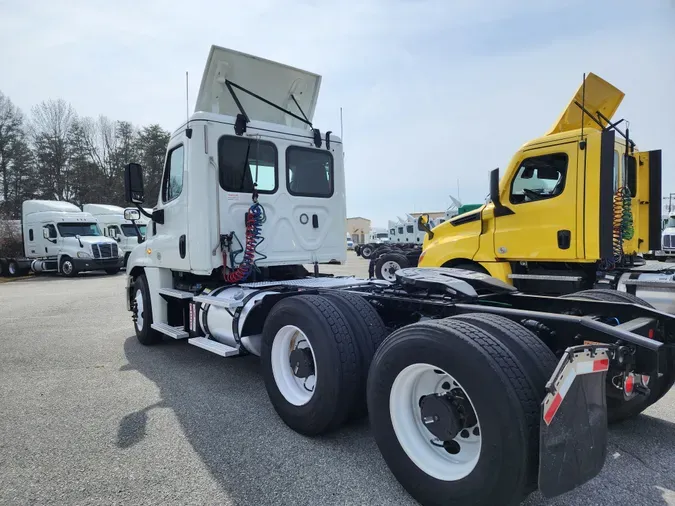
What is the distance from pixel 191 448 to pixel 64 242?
811 inches

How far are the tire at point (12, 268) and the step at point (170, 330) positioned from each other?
20430 mm

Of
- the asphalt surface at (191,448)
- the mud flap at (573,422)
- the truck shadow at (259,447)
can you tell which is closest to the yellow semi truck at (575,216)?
the asphalt surface at (191,448)

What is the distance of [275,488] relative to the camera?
2627 mm

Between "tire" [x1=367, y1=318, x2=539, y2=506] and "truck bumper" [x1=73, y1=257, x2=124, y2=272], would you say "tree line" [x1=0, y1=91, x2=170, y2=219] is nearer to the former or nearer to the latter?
"truck bumper" [x1=73, y1=257, x2=124, y2=272]

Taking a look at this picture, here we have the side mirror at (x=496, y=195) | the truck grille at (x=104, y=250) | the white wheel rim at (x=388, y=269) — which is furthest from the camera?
the truck grille at (x=104, y=250)

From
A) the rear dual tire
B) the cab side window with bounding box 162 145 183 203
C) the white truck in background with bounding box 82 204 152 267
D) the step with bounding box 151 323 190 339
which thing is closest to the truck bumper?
the white truck in background with bounding box 82 204 152 267

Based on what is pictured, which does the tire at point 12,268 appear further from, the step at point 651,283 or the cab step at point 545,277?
the step at point 651,283

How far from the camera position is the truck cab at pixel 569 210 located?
17.4ft

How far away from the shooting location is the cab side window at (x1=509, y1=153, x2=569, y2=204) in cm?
563

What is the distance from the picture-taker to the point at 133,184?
17.6 feet

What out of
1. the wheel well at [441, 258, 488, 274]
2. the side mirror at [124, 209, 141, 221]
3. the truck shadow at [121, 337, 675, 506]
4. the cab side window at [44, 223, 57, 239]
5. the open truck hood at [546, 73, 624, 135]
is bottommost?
the truck shadow at [121, 337, 675, 506]

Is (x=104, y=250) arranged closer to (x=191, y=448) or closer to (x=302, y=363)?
(x=191, y=448)

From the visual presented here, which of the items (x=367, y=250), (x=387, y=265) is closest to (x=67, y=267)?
(x=387, y=265)

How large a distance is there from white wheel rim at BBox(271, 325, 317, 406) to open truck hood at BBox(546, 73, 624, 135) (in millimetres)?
5202
